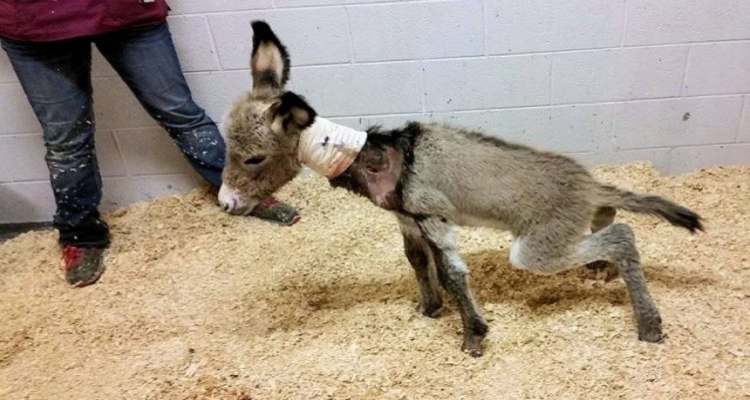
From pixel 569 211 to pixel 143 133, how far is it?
2441 mm

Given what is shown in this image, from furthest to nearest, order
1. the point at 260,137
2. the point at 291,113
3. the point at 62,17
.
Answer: the point at 62,17 < the point at 260,137 < the point at 291,113

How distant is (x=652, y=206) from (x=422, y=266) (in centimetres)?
93

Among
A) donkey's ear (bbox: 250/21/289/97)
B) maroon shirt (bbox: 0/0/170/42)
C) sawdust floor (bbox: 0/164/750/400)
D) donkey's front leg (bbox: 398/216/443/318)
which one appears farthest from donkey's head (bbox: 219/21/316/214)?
maroon shirt (bbox: 0/0/170/42)

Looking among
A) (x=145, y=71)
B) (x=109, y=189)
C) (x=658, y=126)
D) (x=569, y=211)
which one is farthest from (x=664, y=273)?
(x=109, y=189)

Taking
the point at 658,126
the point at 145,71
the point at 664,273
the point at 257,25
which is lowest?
the point at 664,273

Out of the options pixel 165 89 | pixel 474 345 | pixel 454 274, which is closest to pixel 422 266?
pixel 454 274

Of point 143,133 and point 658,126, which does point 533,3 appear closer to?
point 658,126

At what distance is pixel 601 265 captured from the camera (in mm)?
2736

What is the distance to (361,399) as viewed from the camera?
2.27 meters

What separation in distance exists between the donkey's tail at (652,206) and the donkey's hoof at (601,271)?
41 centimetres

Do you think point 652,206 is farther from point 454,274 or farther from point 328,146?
point 328,146

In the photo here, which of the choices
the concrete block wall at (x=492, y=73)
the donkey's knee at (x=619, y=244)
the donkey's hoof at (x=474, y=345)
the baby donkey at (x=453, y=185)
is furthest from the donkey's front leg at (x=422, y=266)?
the concrete block wall at (x=492, y=73)

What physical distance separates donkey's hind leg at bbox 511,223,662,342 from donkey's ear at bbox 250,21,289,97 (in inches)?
44.3

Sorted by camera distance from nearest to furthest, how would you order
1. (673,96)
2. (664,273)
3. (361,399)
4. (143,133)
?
(361,399), (664,273), (673,96), (143,133)
